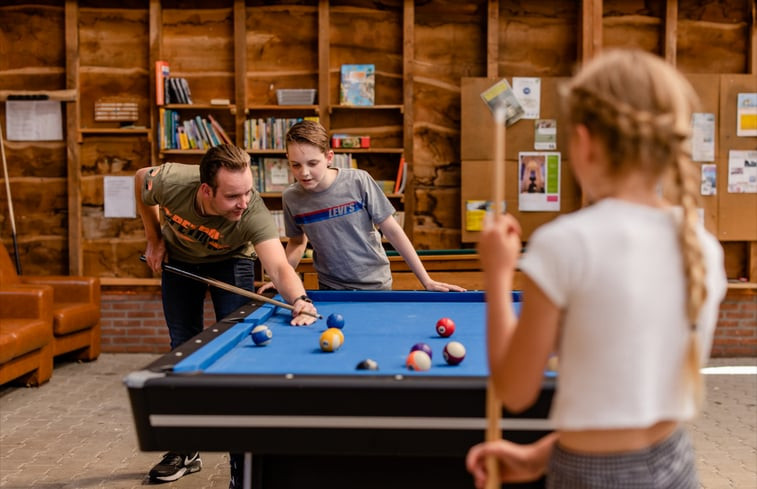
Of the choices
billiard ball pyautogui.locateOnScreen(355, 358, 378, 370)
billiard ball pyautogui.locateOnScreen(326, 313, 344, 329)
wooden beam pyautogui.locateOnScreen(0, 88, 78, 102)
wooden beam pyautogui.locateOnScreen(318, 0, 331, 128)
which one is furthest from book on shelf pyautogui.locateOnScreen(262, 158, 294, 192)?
billiard ball pyautogui.locateOnScreen(355, 358, 378, 370)

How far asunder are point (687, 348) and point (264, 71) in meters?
5.98

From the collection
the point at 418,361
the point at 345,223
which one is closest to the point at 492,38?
the point at 345,223

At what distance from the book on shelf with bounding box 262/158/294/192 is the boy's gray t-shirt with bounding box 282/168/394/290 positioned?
2.88 m

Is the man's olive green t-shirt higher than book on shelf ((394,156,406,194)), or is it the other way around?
book on shelf ((394,156,406,194))

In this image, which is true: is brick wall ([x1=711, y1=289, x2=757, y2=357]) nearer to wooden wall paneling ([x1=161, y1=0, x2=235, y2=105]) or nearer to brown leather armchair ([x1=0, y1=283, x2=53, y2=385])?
wooden wall paneling ([x1=161, y1=0, x2=235, y2=105])

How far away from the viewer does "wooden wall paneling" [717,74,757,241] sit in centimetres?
672

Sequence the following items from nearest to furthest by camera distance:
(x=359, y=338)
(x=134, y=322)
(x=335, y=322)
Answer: (x=359, y=338) → (x=335, y=322) → (x=134, y=322)

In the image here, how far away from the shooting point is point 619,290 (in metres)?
1.18

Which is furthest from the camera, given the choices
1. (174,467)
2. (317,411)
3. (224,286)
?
(174,467)

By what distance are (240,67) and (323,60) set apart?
671 mm

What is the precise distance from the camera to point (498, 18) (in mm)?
6762

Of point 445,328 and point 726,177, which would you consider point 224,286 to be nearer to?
point 445,328

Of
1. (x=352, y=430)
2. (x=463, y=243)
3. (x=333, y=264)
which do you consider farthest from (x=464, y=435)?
(x=463, y=243)

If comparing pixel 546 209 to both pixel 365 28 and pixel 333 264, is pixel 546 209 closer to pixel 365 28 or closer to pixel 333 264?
pixel 365 28
